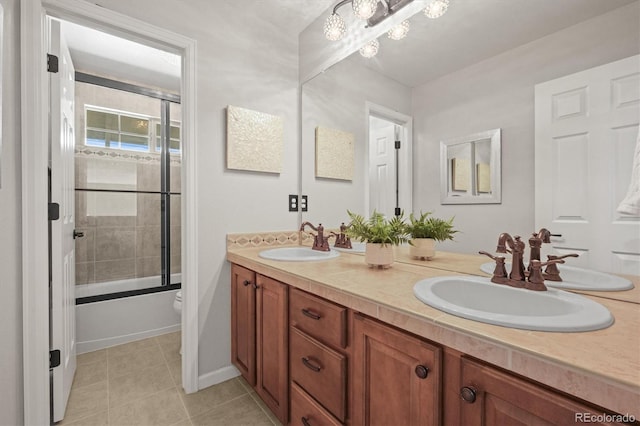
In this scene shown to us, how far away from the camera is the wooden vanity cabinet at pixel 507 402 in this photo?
19.8 inches

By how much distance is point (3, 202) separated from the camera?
3.95 feet

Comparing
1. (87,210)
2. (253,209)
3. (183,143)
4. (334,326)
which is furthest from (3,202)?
(87,210)

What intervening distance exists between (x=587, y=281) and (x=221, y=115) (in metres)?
1.93

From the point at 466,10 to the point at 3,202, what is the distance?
7.02ft

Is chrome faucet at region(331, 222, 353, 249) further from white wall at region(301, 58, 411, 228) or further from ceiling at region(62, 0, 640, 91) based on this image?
ceiling at region(62, 0, 640, 91)

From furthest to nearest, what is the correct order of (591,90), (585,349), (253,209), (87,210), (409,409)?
(87,210), (253,209), (591,90), (409,409), (585,349)

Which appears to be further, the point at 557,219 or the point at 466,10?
the point at 466,10

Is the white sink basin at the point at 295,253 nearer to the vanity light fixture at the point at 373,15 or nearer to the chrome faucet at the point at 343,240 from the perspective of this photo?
the chrome faucet at the point at 343,240

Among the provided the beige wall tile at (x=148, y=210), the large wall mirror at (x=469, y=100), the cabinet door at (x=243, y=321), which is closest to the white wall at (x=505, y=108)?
the large wall mirror at (x=469, y=100)

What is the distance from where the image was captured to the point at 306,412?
1.15 m

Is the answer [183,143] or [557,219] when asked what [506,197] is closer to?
[557,219]

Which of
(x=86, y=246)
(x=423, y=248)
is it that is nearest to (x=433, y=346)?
(x=423, y=248)

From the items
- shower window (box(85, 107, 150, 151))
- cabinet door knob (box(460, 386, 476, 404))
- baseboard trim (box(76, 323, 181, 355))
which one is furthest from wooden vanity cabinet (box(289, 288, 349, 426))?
shower window (box(85, 107, 150, 151))

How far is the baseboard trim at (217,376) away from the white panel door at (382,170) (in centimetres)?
137
